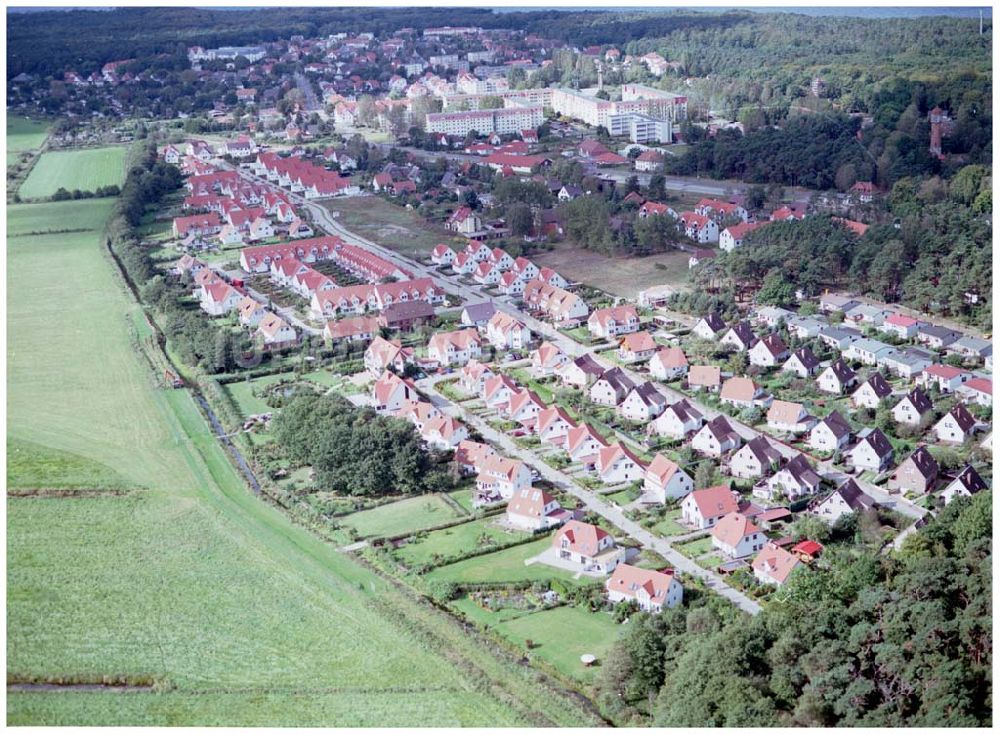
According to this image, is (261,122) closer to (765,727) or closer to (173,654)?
(173,654)

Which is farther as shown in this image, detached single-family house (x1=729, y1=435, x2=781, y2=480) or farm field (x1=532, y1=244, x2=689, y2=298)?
farm field (x1=532, y1=244, x2=689, y2=298)

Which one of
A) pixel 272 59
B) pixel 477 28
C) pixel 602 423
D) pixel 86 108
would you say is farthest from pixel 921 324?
pixel 477 28

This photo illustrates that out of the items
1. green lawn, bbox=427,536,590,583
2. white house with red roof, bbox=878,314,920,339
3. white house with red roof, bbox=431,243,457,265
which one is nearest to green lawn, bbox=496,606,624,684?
green lawn, bbox=427,536,590,583

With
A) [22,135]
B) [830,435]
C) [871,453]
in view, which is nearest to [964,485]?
[871,453]

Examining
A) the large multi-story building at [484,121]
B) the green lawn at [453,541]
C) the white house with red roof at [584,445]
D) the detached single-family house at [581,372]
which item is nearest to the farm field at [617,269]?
the detached single-family house at [581,372]

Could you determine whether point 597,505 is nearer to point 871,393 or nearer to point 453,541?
point 453,541

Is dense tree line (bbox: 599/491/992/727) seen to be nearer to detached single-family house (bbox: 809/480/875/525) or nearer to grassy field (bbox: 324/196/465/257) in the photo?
detached single-family house (bbox: 809/480/875/525)
